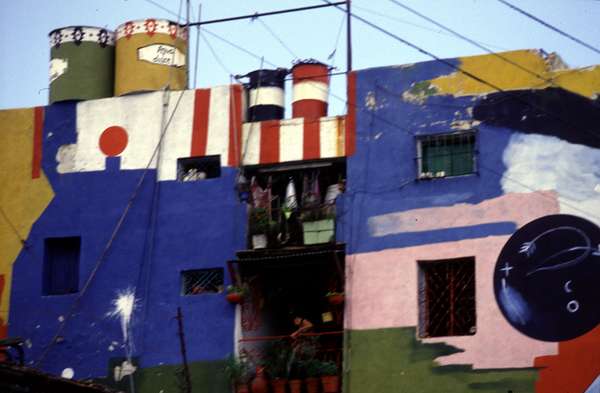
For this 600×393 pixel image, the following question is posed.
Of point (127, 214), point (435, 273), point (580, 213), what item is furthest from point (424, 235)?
point (127, 214)

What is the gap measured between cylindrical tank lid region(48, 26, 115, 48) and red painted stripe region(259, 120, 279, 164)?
438 cm

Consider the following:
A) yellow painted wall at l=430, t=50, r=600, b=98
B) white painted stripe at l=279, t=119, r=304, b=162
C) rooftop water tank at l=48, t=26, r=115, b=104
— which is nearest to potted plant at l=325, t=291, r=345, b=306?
white painted stripe at l=279, t=119, r=304, b=162

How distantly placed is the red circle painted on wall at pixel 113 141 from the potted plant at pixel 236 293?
14.4 feet

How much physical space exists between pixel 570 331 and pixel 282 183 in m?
7.51

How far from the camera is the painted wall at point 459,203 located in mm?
35750

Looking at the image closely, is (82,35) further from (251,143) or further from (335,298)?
(335,298)

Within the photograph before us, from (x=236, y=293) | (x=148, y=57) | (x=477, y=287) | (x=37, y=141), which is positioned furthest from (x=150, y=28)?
(x=477, y=287)

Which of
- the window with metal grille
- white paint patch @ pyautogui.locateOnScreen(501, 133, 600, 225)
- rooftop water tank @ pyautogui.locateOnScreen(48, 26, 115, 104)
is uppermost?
rooftop water tank @ pyautogui.locateOnScreen(48, 26, 115, 104)

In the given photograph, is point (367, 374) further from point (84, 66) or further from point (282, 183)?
point (84, 66)

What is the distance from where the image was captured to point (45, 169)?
134 feet

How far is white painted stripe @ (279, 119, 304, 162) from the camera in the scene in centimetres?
3888

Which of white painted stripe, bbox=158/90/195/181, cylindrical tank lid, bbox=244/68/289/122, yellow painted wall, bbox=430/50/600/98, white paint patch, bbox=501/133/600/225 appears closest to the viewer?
white paint patch, bbox=501/133/600/225

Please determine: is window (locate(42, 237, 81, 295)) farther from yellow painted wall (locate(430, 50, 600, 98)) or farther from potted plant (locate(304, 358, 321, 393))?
yellow painted wall (locate(430, 50, 600, 98))

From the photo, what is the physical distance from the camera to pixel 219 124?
130ft
